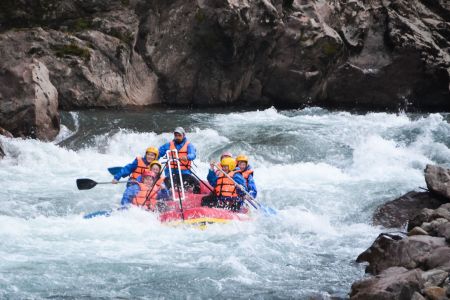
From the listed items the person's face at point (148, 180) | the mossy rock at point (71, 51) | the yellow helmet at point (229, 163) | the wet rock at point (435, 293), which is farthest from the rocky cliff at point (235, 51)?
the wet rock at point (435, 293)

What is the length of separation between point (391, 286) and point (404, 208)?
4133 mm

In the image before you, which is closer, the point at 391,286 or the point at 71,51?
the point at 391,286

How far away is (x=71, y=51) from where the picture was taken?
1742 cm

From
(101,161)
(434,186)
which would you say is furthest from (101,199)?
(434,186)

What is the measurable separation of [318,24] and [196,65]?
432 cm

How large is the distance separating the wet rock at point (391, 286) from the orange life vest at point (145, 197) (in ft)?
14.0

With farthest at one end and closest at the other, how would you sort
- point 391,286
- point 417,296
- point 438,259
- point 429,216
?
point 429,216 < point 438,259 < point 391,286 < point 417,296

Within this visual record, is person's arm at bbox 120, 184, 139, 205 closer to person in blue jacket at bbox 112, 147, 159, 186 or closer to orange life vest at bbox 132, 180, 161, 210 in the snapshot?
orange life vest at bbox 132, 180, 161, 210

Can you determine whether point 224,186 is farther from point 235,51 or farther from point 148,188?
point 235,51

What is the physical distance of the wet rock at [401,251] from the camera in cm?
630

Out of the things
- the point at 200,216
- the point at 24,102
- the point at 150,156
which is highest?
the point at 24,102

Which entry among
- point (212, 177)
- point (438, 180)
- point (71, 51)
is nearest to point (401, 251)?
point (438, 180)

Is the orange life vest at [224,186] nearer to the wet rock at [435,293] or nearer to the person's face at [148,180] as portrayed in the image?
the person's face at [148,180]

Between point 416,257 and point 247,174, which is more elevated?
point 247,174
